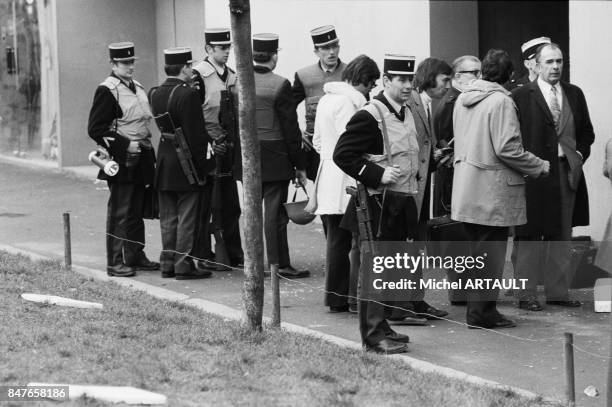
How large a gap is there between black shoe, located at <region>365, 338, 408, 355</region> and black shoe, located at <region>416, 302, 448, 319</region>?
3.42ft

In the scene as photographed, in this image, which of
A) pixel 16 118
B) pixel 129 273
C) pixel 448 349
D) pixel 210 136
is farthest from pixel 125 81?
pixel 16 118

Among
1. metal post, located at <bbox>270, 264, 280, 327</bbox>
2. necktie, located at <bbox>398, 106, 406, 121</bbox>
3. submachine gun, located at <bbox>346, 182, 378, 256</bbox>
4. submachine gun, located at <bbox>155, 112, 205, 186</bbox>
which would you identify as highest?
necktie, located at <bbox>398, 106, 406, 121</bbox>

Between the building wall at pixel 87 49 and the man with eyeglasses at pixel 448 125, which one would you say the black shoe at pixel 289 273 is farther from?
the building wall at pixel 87 49

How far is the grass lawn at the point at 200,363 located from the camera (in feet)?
22.4

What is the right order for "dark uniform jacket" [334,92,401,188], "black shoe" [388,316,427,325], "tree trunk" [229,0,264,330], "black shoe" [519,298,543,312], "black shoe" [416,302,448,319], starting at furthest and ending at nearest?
"black shoe" [519,298,543,312] < "black shoe" [416,302,448,319] < "black shoe" [388,316,427,325] < "dark uniform jacket" [334,92,401,188] < "tree trunk" [229,0,264,330]

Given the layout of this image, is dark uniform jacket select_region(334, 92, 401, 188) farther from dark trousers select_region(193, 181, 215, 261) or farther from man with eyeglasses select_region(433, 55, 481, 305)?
dark trousers select_region(193, 181, 215, 261)

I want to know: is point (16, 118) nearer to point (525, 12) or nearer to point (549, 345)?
point (525, 12)

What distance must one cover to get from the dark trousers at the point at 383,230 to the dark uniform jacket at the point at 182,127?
2.59 meters

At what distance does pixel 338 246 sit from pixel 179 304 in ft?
4.18

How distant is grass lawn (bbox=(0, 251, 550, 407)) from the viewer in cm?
682

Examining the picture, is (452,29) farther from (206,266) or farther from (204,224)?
(206,266)

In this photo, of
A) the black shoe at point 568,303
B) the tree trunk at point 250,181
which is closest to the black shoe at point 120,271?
the tree trunk at point 250,181

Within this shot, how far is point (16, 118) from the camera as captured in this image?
2023 centimetres

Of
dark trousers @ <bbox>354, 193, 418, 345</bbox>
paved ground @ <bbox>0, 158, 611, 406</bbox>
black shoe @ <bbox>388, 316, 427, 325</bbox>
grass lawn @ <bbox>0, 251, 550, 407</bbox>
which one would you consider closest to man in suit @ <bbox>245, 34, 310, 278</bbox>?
paved ground @ <bbox>0, 158, 611, 406</bbox>
